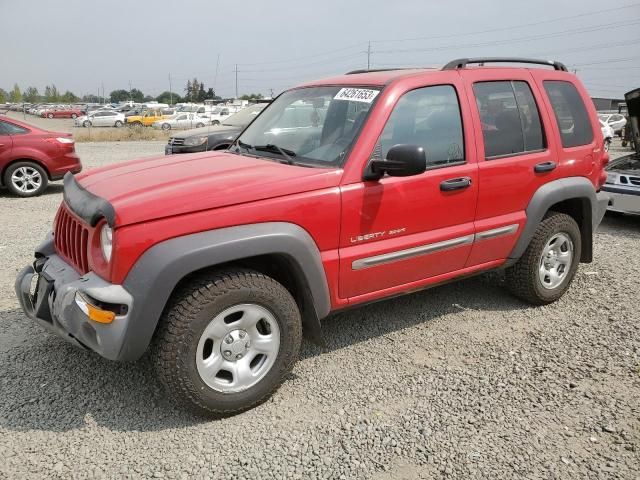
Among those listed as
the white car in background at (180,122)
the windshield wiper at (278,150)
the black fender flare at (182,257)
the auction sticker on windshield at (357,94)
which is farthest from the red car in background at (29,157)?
the white car in background at (180,122)

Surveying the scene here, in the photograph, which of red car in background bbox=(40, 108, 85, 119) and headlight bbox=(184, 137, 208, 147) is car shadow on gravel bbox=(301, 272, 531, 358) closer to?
headlight bbox=(184, 137, 208, 147)

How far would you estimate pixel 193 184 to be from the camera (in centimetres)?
301

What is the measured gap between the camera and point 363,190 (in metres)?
3.28

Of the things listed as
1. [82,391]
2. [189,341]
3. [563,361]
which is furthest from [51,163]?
[563,361]

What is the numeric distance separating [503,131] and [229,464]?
2.90 m

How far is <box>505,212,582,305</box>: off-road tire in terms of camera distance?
4.38 metres

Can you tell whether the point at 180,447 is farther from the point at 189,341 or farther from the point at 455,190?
the point at 455,190

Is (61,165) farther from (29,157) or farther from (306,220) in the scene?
(306,220)

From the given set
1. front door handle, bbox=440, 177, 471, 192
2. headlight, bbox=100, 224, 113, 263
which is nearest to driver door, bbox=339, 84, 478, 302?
front door handle, bbox=440, 177, 471, 192

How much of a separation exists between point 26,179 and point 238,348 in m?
8.25

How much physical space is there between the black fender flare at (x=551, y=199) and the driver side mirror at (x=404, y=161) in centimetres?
143

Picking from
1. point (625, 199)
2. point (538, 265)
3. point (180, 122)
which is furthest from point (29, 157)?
point (180, 122)

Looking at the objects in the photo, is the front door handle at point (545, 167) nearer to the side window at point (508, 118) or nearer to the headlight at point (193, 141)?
the side window at point (508, 118)

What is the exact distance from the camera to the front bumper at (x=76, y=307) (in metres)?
2.72
